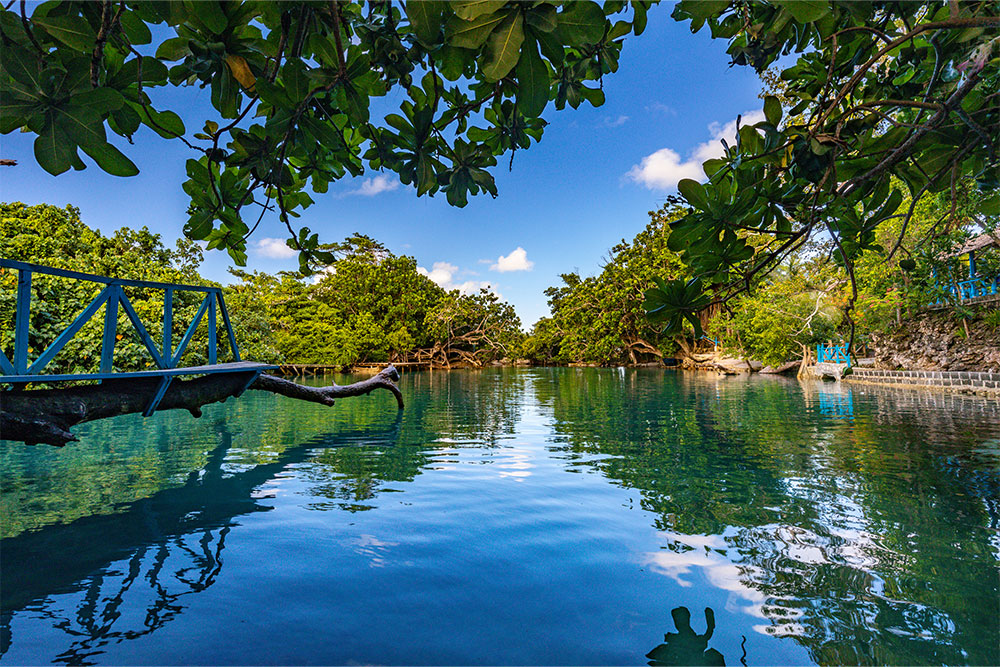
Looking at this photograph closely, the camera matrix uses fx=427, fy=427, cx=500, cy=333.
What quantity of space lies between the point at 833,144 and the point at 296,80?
205cm

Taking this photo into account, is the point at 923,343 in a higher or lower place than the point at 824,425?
higher

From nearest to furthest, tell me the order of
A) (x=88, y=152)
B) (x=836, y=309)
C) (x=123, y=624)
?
(x=88, y=152) < (x=123, y=624) < (x=836, y=309)

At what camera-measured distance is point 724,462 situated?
5.23m

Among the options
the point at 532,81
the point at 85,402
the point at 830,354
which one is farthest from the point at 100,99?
the point at 830,354

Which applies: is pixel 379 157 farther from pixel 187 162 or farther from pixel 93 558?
pixel 93 558

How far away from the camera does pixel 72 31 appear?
1.26 meters

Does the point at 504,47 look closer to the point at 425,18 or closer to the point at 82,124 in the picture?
the point at 425,18

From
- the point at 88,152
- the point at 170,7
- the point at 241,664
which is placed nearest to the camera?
the point at 170,7

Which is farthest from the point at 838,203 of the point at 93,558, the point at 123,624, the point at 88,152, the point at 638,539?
the point at 93,558

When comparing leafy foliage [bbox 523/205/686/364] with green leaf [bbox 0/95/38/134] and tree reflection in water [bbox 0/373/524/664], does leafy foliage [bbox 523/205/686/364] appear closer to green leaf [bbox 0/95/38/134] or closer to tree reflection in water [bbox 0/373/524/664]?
tree reflection in water [bbox 0/373/524/664]

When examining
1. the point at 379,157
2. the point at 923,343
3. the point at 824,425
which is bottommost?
the point at 824,425

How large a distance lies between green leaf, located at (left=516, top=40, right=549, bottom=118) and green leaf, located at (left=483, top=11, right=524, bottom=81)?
0.08 metres

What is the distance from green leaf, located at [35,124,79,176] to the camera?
1.26 m

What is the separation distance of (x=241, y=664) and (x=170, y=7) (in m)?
2.44
